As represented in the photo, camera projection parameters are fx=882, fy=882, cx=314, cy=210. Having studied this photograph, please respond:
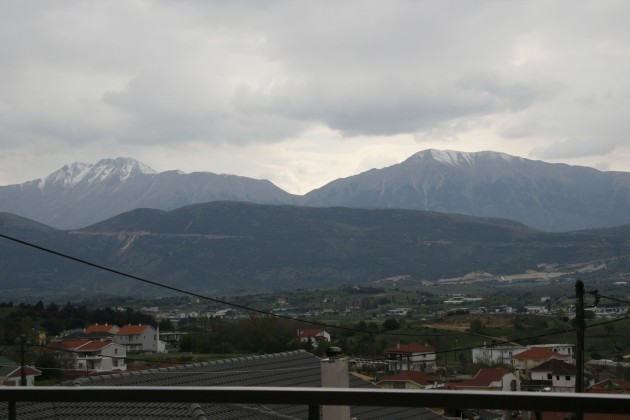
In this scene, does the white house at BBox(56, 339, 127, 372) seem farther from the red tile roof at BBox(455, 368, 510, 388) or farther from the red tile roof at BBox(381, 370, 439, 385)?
the red tile roof at BBox(455, 368, 510, 388)

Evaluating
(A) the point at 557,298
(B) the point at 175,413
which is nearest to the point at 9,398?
(B) the point at 175,413

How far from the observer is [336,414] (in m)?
7.01

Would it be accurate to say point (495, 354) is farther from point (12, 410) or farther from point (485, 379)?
point (12, 410)

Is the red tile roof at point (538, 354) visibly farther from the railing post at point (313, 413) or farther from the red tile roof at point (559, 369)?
the railing post at point (313, 413)

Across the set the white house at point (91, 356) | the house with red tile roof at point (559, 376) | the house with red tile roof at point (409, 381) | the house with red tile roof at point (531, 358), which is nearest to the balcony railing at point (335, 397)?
the house with red tile roof at point (409, 381)

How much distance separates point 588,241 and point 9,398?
197697mm

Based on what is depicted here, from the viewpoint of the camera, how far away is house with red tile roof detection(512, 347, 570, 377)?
43.9m

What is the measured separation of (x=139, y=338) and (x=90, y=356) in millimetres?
24816

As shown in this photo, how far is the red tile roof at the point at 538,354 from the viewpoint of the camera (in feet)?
146

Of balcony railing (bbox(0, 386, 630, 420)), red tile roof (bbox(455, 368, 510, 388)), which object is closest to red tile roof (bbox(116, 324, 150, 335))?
red tile roof (bbox(455, 368, 510, 388))

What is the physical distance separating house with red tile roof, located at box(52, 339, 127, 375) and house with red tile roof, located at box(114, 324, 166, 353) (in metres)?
6.65

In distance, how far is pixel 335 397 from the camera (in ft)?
8.54

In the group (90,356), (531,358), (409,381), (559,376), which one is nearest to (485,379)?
(409,381)

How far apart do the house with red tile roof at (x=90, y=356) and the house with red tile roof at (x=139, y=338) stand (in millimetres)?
6650
